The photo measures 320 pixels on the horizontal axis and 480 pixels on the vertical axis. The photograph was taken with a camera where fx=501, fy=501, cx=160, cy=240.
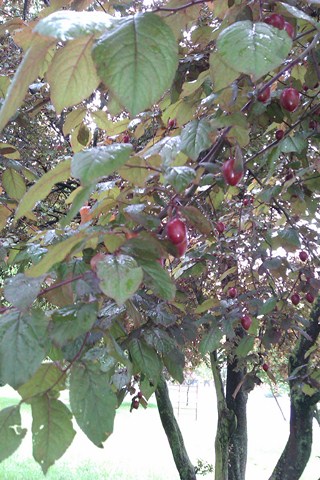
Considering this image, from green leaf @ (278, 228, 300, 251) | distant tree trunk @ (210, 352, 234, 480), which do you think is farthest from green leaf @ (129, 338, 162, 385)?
distant tree trunk @ (210, 352, 234, 480)

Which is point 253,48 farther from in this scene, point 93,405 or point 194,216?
point 93,405

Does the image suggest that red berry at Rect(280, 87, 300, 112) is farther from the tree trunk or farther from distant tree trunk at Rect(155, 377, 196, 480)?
distant tree trunk at Rect(155, 377, 196, 480)

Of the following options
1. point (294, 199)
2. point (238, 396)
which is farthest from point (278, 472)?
point (294, 199)

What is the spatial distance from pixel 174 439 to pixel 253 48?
16.1 feet

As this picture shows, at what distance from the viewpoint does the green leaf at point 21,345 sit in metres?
0.65

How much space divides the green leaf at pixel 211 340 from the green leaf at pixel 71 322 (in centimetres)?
133

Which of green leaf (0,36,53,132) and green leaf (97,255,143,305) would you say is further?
green leaf (97,255,143,305)

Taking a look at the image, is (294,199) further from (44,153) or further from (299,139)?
(44,153)

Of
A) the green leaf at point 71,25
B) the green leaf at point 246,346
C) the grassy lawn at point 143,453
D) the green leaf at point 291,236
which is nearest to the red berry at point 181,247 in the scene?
the green leaf at point 71,25

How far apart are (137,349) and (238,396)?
431cm

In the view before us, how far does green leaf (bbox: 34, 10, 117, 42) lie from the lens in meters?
0.48

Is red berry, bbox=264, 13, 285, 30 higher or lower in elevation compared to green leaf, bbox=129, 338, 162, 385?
A: higher

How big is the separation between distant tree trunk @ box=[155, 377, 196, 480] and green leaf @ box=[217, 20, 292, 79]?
4419mm

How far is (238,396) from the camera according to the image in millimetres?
5191
